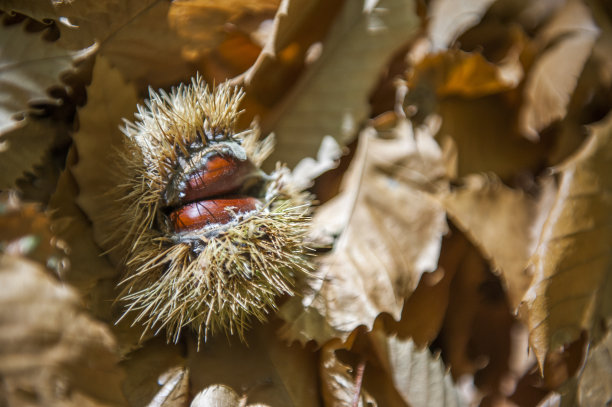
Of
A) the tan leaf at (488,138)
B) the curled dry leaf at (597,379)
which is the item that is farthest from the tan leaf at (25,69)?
the curled dry leaf at (597,379)

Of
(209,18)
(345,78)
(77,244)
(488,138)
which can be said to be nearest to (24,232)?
(77,244)

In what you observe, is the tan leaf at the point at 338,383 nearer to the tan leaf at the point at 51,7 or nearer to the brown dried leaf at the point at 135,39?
the brown dried leaf at the point at 135,39

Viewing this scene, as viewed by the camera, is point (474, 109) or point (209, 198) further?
point (474, 109)

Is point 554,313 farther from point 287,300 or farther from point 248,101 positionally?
point 248,101

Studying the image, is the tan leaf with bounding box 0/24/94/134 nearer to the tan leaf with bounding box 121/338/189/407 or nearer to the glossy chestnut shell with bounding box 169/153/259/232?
the glossy chestnut shell with bounding box 169/153/259/232

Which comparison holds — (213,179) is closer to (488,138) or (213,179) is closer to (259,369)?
(259,369)

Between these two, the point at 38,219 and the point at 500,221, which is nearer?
the point at 38,219

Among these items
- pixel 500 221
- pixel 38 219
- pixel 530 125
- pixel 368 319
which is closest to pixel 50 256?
pixel 38 219
